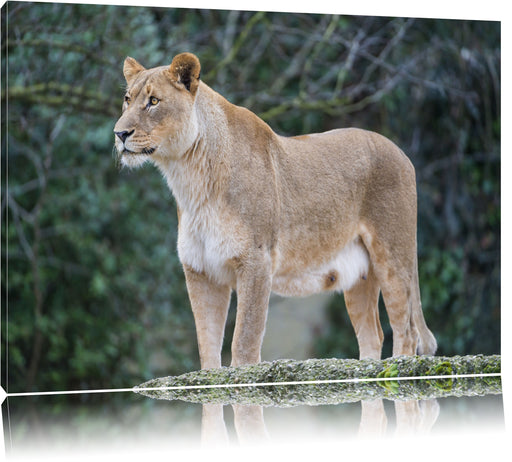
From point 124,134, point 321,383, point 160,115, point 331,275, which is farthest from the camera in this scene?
point 331,275

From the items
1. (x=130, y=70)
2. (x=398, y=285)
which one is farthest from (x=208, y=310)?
(x=130, y=70)

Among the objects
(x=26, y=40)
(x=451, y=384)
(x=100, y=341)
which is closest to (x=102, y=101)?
(x=26, y=40)

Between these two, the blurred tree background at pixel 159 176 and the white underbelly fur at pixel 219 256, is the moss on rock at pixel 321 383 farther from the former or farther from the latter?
the blurred tree background at pixel 159 176

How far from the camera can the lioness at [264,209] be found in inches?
236

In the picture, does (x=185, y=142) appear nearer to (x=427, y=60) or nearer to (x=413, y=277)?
(x=413, y=277)

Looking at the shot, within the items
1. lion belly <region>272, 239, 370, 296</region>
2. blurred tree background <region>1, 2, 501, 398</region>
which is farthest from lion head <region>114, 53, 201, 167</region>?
blurred tree background <region>1, 2, 501, 398</region>

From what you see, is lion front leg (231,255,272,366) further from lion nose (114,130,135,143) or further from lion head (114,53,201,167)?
lion nose (114,130,135,143)

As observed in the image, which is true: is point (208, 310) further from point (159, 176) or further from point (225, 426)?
point (159, 176)

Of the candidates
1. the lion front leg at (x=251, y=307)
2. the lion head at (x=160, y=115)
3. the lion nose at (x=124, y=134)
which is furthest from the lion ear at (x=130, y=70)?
the lion front leg at (x=251, y=307)

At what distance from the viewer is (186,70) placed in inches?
235

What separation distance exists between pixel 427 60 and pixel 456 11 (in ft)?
1.36

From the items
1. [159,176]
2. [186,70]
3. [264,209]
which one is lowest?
[264,209]

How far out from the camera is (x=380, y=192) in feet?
22.3

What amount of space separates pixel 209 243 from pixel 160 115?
0.79 m
